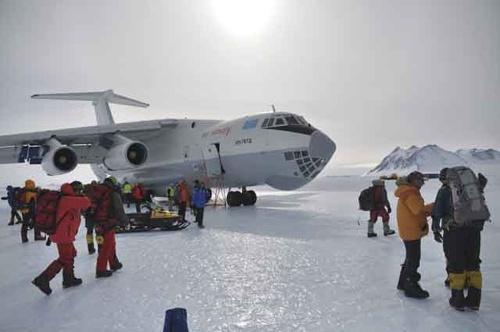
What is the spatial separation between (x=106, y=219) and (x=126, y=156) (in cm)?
916

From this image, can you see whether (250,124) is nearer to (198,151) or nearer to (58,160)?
(198,151)

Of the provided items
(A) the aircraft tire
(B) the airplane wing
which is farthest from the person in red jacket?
(B) the airplane wing

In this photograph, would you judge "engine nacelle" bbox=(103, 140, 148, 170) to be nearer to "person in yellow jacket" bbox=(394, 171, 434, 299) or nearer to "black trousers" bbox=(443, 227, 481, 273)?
"person in yellow jacket" bbox=(394, 171, 434, 299)

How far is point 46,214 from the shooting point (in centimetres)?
418

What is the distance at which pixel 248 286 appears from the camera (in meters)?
4.15

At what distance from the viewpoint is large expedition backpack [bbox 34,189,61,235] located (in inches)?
164

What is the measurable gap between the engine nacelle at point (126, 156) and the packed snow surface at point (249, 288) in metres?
6.66

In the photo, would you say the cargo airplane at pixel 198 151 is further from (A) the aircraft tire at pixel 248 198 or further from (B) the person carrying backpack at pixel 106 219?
(B) the person carrying backpack at pixel 106 219

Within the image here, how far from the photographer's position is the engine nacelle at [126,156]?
44.3 ft

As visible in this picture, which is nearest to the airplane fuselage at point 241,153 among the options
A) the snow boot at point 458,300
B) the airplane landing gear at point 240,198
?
the airplane landing gear at point 240,198

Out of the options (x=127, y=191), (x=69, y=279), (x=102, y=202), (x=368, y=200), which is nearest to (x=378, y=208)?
(x=368, y=200)

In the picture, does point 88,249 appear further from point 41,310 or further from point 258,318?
point 258,318

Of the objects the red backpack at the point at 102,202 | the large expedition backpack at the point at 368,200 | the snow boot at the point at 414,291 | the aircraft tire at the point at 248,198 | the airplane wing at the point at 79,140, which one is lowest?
the aircraft tire at the point at 248,198

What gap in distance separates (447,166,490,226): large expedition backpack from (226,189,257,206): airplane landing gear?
11.1 metres
